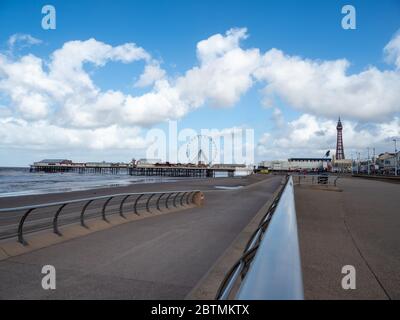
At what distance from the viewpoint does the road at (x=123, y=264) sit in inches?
197

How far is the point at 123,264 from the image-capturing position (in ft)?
21.4

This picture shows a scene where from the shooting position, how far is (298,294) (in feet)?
4.35

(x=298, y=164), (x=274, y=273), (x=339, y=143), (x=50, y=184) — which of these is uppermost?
(x=339, y=143)

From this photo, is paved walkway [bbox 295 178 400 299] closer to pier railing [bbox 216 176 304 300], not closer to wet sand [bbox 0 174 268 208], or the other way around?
pier railing [bbox 216 176 304 300]

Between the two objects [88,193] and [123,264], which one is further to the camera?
[88,193]

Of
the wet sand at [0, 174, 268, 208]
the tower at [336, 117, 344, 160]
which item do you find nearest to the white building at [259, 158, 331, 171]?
the tower at [336, 117, 344, 160]

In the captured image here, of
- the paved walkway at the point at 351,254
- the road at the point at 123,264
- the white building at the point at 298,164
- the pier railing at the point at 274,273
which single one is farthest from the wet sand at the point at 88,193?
the white building at the point at 298,164

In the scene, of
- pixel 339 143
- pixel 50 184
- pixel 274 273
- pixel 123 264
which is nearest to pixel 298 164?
pixel 339 143

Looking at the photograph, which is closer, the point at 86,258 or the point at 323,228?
the point at 86,258

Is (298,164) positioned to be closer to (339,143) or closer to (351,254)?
(339,143)
